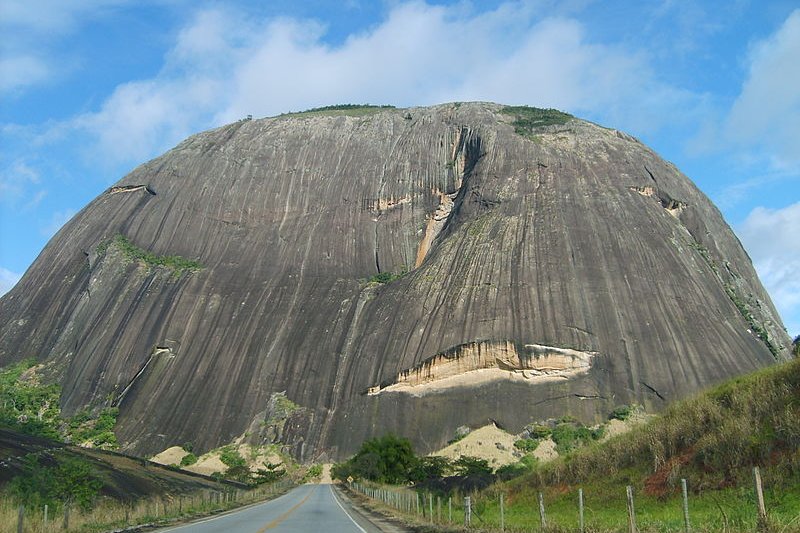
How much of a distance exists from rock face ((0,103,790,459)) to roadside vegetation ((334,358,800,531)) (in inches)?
1397

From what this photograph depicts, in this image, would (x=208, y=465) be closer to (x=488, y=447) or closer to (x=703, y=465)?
(x=488, y=447)

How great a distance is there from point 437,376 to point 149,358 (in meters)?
29.6

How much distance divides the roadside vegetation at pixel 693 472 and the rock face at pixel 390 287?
35.5 meters

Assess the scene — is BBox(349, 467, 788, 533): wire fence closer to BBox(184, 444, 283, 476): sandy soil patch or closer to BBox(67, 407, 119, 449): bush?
BBox(184, 444, 283, 476): sandy soil patch

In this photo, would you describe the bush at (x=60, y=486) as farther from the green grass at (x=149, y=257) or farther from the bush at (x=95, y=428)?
the green grass at (x=149, y=257)

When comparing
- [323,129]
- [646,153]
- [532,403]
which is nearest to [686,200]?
[646,153]

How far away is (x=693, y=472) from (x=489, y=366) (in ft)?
141

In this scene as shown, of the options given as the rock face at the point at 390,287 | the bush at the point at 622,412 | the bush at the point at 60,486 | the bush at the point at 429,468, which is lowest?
the bush at the point at 429,468

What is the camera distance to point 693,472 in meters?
14.9

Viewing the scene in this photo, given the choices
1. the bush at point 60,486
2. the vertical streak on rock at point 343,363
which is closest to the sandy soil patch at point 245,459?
the vertical streak on rock at point 343,363

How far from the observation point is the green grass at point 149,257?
253 ft

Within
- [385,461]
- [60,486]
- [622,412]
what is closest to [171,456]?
[385,461]

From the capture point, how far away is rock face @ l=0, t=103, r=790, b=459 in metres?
57.3

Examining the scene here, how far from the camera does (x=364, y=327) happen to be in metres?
66.7
